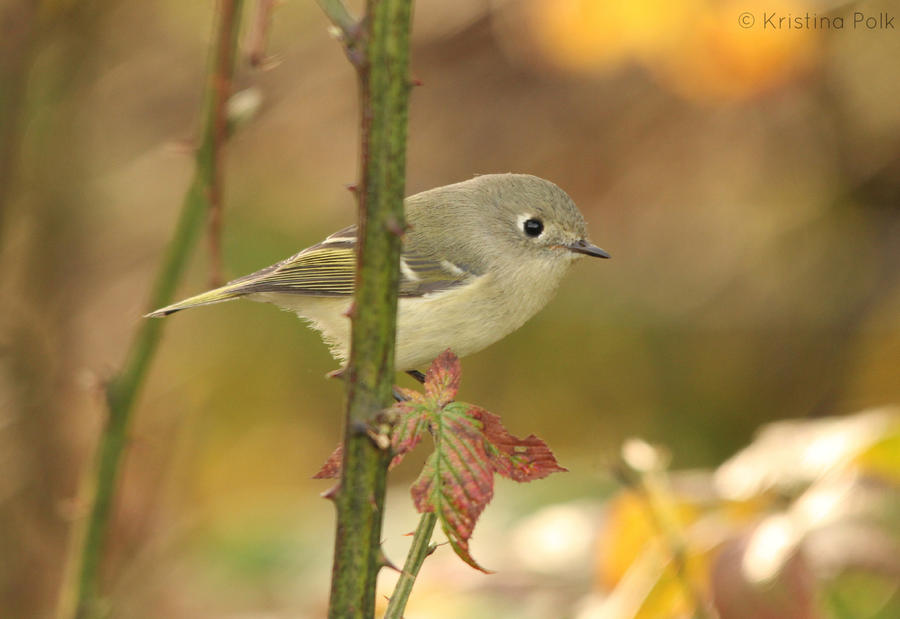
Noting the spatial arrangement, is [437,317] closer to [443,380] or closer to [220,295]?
[220,295]

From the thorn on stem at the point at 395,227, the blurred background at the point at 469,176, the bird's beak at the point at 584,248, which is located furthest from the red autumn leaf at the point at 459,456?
the blurred background at the point at 469,176

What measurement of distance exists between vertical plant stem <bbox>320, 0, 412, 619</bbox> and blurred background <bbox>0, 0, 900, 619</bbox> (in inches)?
72.0

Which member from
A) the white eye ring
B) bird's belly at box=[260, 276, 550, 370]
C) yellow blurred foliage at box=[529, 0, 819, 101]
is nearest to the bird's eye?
the white eye ring

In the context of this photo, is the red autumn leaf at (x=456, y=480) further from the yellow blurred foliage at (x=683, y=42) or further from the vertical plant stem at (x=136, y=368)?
the yellow blurred foliage at (x=683, y=42)

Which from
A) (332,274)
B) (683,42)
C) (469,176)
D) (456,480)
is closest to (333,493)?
(456,480)

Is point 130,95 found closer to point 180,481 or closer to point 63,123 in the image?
point 63,123

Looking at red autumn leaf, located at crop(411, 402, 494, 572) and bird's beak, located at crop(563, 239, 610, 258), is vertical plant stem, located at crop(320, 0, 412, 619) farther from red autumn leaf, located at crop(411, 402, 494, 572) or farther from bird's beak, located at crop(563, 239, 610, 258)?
bird's beak, located at crop(563, 239, 610, 258)

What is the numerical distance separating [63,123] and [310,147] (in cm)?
94

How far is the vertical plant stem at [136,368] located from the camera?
136cm

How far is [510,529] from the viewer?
201cm

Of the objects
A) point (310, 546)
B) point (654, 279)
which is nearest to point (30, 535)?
point (310, 546)

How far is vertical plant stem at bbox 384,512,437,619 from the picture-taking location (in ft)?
2.81

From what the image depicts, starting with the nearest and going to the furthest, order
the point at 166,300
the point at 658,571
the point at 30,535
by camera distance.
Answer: the point at 658,571, the point at 166,300, the point at 30,535

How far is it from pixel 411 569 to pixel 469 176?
3.07m
